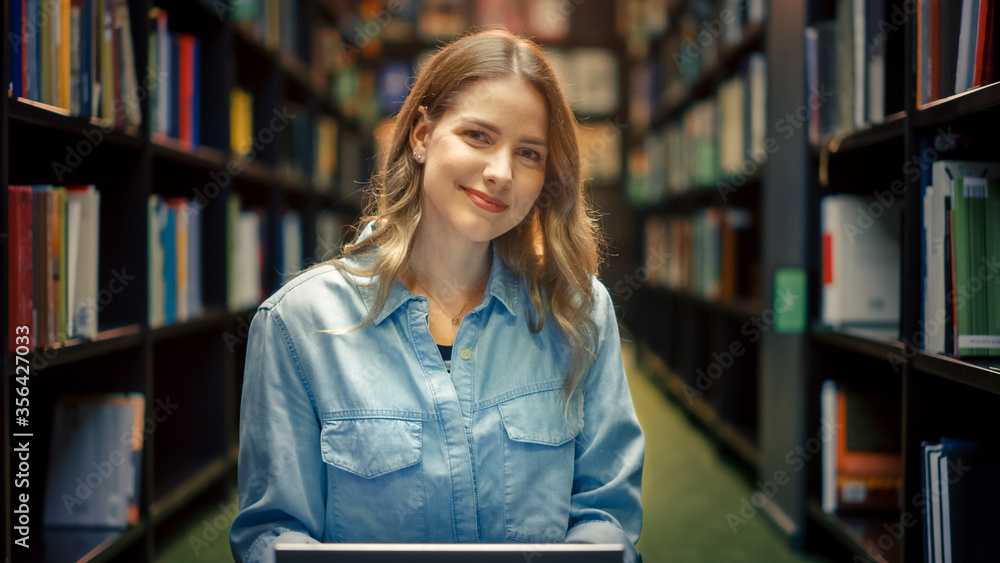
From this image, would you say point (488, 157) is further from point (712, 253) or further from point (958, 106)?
point (712, 253)

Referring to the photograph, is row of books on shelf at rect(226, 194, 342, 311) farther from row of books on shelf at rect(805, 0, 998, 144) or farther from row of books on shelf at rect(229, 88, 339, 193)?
row of books on shelf at rect(805, 0, 998, 144)

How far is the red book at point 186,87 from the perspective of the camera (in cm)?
218

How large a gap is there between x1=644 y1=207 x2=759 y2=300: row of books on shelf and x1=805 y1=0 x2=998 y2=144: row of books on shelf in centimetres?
103

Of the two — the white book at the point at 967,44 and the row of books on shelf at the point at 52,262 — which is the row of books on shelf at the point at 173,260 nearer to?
the row of books on shelf at the point at 52,262

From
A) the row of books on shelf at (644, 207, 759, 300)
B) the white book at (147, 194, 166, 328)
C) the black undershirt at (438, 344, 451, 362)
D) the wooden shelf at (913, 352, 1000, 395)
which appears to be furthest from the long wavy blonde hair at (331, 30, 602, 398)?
the row of books on shelf at (644, 207, 759, 300)

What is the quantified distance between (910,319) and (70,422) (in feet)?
6.18

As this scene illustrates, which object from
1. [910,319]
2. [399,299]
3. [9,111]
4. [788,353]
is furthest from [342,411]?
[788,353]

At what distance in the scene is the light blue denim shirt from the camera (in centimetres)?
99

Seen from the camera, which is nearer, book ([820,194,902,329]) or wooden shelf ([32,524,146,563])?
wooden shelf ([32,524,146,563])

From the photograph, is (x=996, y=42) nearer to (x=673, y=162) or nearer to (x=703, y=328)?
(x=703, y=328)

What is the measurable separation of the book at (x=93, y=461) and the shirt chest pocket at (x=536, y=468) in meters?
1.18

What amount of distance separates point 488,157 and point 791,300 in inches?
58.5

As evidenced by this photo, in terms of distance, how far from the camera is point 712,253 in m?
3.38

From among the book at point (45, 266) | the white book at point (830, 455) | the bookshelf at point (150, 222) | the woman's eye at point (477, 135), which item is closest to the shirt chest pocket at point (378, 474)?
the woman's eye at point (477, 135)
